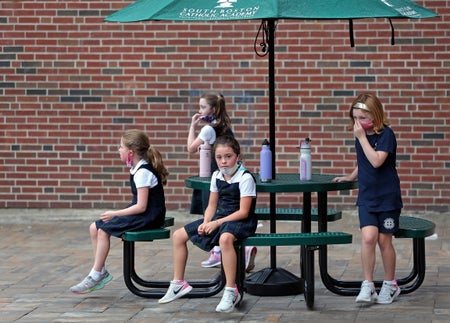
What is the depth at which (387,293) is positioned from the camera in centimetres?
789

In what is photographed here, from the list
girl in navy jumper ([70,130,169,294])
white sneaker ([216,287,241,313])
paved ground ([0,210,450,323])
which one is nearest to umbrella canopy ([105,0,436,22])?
girl in navy jumper ([70,130,169,294])

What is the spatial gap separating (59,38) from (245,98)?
80.2 inches

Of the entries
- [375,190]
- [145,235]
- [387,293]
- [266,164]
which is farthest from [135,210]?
[387,293]

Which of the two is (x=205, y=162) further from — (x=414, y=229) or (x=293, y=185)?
(x=414, y=229)

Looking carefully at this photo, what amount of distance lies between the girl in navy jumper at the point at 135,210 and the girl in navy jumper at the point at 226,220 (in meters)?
0.34

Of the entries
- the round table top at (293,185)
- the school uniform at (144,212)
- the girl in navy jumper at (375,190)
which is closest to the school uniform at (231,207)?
the round table top at (293,185)

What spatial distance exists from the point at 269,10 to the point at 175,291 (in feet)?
6.63

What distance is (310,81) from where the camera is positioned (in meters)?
11.8

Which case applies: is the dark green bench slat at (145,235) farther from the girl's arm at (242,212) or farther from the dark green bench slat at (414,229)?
the dark green bench slat at (414,229)

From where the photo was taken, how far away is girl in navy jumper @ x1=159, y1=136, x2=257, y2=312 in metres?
7.63

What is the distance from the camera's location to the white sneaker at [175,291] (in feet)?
25.9

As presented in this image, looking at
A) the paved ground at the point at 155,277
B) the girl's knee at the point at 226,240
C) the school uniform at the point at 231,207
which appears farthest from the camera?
the school uniform at the point at 231,207

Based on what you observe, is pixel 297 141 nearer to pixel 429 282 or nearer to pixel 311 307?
pixel 429 282

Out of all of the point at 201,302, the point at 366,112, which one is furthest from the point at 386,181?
the point at 201,302
